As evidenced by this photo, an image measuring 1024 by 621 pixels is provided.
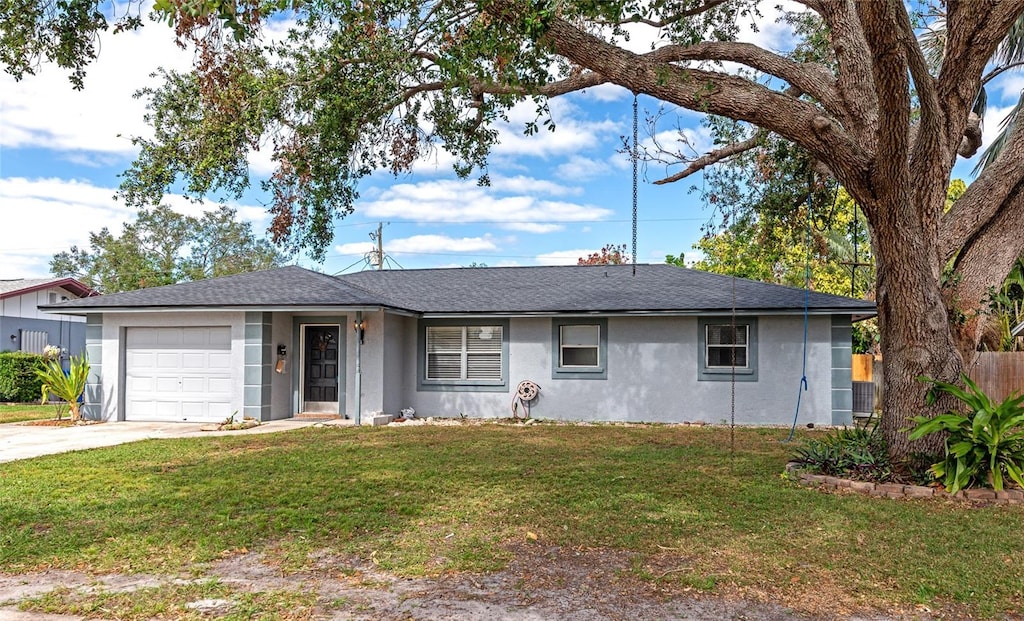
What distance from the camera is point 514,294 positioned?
16688 millimetres

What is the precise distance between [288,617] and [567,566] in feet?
6.23

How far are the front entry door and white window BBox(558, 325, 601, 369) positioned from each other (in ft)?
16.0

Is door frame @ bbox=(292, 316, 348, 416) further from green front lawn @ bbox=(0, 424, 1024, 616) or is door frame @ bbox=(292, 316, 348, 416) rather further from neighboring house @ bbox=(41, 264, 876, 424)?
green front lawn @ bbox=(0, 424, 1024, 616)

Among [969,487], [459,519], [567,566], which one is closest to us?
[567,566]

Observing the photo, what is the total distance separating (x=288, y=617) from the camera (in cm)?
409

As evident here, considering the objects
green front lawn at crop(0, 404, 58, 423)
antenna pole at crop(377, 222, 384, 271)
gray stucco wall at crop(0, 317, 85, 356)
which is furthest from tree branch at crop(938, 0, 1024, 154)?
antenna pole at crop(377, 222, 384, 271)

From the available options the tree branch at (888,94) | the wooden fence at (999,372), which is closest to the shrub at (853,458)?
the tree branch at (888,94)

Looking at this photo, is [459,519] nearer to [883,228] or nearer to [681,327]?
[883,228]

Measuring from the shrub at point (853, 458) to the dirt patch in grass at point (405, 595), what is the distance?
3.98 m

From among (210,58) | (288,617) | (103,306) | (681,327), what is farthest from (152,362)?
(288,617)

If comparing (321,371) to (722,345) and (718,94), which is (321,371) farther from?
(718,94)

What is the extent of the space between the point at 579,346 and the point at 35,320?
20951 mm

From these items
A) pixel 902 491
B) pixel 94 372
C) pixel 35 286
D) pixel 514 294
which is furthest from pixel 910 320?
pixel 35 286

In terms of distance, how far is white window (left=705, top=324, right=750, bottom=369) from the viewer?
15008 millimetres
